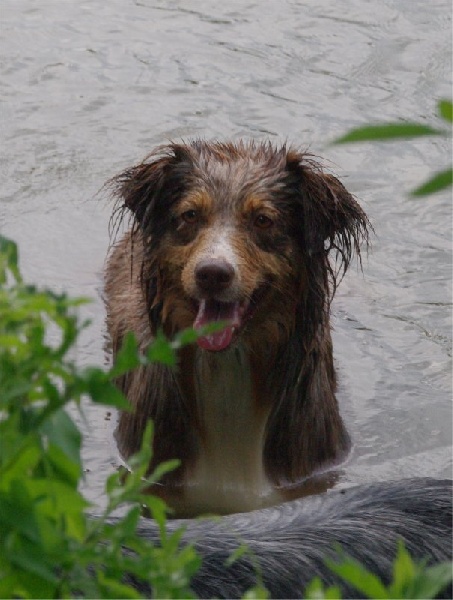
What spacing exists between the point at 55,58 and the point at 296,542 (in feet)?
25.8

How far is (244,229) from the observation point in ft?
21.5

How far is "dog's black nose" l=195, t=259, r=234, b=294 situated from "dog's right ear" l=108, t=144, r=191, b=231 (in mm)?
653

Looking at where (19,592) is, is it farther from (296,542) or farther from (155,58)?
(155,58)

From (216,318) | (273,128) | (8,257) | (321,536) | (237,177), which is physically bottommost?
(273,128)

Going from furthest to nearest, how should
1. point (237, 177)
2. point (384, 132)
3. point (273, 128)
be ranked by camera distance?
point (273, 128) → point (237, 177) → point (384, 132)

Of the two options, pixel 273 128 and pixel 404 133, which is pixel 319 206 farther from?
pixel 404 133

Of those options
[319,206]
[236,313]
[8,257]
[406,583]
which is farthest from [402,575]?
[319,206]

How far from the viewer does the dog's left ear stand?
673cm

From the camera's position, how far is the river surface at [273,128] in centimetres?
814

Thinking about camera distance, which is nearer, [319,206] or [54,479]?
[54,479]

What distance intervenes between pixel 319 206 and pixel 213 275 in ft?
2.62

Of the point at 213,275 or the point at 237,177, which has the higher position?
the point at 237,177

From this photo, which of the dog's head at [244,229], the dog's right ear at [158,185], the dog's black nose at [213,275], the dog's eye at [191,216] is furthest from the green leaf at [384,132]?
the dog's right ear at [158,185]

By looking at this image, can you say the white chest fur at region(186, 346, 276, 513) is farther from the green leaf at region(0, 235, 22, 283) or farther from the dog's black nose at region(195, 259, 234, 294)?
the green leaf at region(0, 235, 22, 283)
